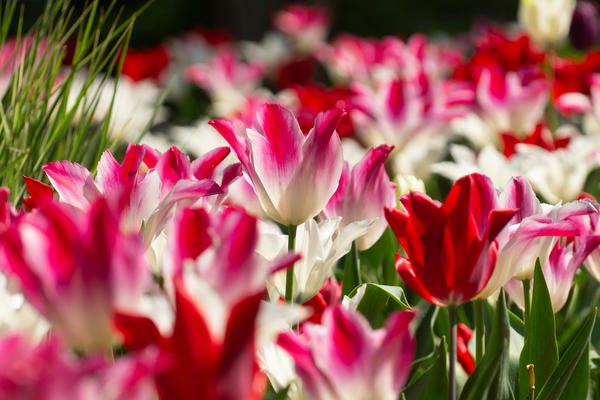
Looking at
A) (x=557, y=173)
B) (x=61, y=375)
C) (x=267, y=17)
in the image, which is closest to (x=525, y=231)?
(x=61, y=375)

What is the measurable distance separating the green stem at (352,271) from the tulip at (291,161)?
194 millimetres

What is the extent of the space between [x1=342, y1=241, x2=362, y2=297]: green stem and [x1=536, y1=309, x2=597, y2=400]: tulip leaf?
0.29m

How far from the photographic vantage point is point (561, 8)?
2.64m

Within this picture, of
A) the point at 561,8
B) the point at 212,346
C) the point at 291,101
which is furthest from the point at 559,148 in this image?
the point at 212,346

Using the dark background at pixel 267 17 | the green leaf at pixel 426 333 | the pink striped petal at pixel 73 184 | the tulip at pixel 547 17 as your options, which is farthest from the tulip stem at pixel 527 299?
the dark background at pixel 267 17

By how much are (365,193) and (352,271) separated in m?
0.13

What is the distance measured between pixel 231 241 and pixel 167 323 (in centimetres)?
8

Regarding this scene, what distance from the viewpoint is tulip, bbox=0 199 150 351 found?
54 centimetres

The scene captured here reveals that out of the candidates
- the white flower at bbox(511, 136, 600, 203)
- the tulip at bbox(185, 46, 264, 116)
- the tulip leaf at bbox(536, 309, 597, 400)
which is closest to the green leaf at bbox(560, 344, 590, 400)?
the tulip leaf at bbox(536, 309, 597, 400)

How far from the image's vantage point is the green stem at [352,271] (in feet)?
3.50

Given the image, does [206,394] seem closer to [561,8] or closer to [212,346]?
[212,346]

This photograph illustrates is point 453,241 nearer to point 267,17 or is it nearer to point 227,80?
point 227,80

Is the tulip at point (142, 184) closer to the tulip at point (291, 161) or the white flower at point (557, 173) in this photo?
the tulip at point (291, 161)

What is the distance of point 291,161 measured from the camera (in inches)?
34.2
